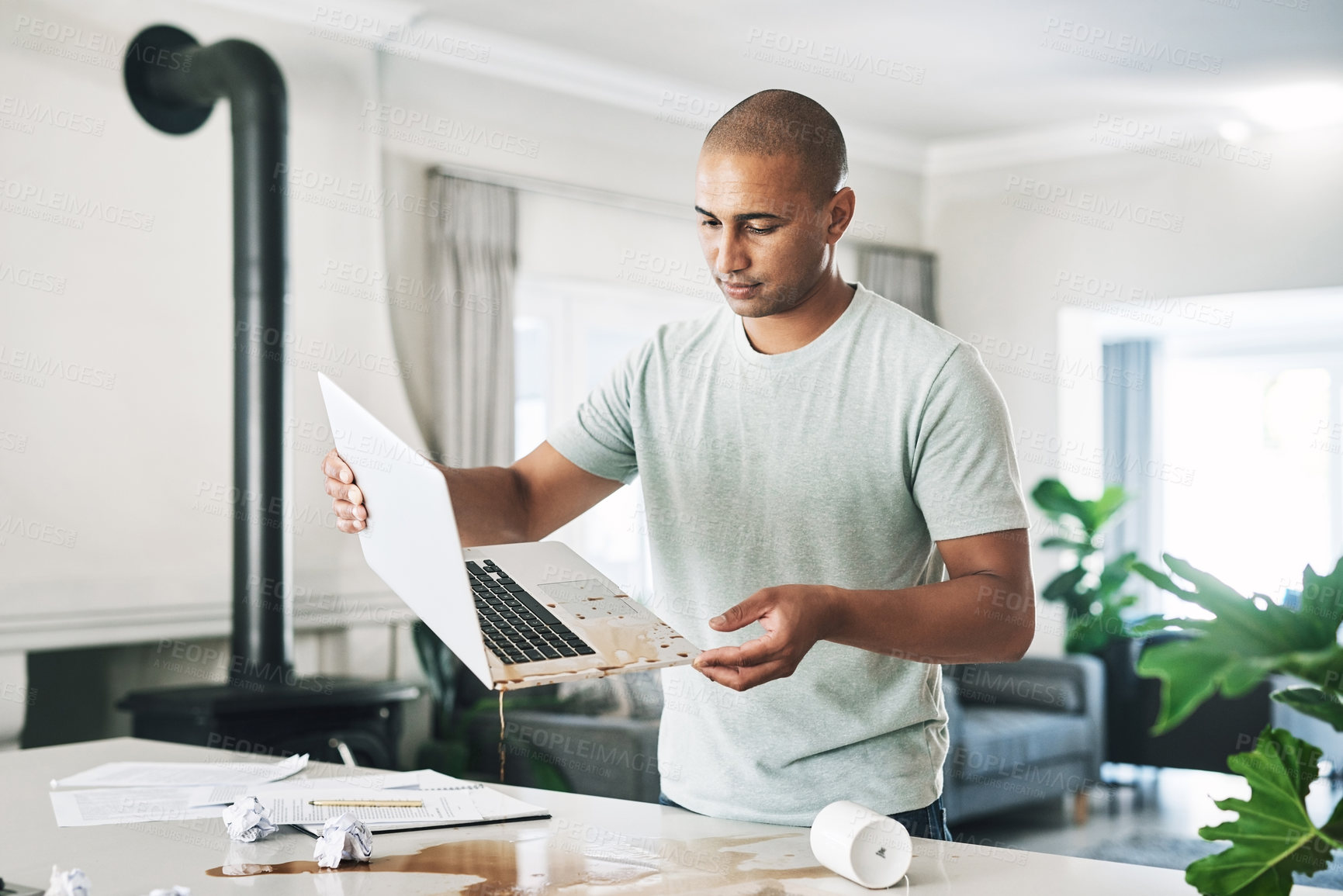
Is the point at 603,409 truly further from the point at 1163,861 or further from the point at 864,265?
the point at 864,265

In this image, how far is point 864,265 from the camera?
6.60 meters

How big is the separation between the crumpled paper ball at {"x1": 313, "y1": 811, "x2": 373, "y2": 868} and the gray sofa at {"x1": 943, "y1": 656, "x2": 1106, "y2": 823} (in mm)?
3288

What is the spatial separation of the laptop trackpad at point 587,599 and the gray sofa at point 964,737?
1323 millimetres

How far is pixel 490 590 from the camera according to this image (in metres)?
1.39

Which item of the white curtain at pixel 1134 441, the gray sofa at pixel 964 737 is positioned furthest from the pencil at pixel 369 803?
the white curtain at pixel 1134 441

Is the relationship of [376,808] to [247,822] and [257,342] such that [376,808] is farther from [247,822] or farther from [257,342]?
[257,342]

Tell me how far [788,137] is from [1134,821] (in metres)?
4.37

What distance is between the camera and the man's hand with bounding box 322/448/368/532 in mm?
1528

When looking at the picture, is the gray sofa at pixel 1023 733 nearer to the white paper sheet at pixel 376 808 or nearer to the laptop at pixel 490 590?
the white paper sheet at pixel 376 808

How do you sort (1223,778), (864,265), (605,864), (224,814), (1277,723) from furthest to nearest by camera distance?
1. (864,265)
2. (1223,778)
3. (1277,723)
4. (224,814)
5. (605,864)

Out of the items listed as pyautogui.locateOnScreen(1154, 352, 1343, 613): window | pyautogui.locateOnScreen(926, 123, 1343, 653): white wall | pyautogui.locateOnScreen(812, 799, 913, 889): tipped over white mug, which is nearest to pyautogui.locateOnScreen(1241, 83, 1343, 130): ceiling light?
Result: pyautogui.locateOnScreen(926, 123, 1343, 653): white wall

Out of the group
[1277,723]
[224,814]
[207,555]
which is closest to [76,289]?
[207,555]

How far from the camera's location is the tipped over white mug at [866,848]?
1200 mm

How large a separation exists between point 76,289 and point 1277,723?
4.67 metres
